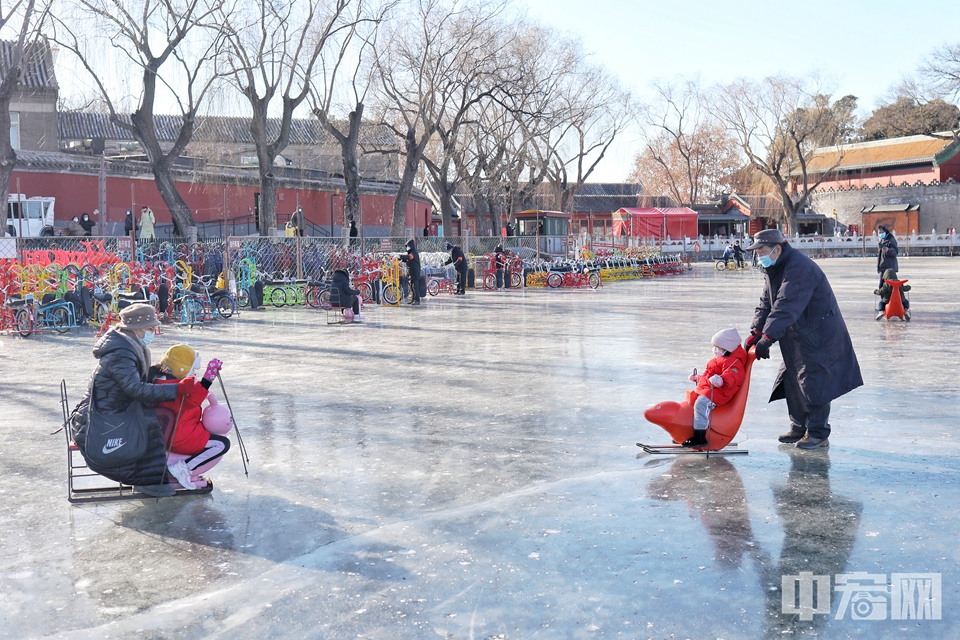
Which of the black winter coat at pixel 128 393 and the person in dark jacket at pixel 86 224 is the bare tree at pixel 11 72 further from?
the black winter coat at pixel 128 393

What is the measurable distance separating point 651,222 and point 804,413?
47562 mm

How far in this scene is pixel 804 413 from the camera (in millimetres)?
6602

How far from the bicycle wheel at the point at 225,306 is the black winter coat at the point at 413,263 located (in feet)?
14.4

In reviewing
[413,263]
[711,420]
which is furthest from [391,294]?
[711,420]

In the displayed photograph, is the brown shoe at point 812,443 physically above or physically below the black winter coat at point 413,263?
below

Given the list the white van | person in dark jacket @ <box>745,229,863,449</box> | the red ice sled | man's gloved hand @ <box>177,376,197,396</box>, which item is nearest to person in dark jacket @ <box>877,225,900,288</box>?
the red ice sled

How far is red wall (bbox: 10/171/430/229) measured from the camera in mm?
31156

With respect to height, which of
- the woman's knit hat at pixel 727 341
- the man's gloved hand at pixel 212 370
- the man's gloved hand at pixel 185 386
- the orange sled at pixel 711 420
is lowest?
the orange sled at pixel 711 420

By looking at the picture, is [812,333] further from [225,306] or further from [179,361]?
[225,306]

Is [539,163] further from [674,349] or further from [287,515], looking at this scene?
[287,515]

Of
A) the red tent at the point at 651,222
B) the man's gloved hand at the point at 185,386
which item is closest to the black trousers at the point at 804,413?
the man's gloved hand at the point at 185,386

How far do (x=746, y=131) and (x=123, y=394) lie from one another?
2260 inches

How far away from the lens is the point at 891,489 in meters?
5.51

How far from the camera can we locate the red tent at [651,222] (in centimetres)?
5278
